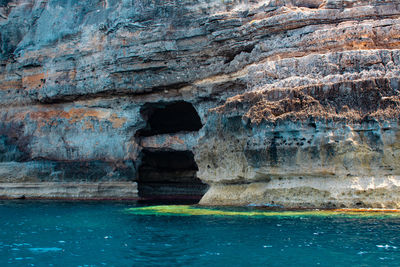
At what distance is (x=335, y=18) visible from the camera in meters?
22.7

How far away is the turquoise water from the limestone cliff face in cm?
365

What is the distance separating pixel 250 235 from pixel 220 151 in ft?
34.7

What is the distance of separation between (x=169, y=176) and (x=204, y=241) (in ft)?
73.1

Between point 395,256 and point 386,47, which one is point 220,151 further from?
point 395,256

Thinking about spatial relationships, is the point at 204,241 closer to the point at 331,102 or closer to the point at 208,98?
the point at 331,102

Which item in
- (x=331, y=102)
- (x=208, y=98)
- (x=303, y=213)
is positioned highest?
(x=208, y=98)

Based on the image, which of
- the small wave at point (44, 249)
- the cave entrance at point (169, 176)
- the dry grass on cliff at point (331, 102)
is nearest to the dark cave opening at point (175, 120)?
the cave entrance at point (169, 176)

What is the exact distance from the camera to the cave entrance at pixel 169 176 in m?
33.4

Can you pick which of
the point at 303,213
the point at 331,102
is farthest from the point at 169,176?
the point at 303,213

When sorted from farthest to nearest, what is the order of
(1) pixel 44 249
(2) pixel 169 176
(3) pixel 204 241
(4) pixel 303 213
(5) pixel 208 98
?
(2) pixel 169 176 → (5) pixel 208 98 → (4) pixel 303 213 → (3) pixel 204 241 → (1) pixel 44 249

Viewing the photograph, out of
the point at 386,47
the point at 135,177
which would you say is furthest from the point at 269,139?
the point at 135,177

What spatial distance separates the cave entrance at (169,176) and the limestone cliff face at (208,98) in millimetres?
110

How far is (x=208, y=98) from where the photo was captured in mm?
28141

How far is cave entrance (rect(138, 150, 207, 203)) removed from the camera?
110 feet
